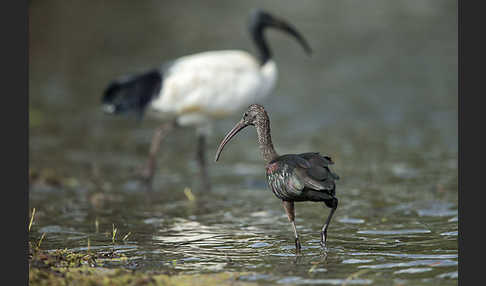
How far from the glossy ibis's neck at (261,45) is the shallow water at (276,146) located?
1.53 meters

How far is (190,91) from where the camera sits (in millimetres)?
11477

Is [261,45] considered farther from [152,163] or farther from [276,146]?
[152,163]

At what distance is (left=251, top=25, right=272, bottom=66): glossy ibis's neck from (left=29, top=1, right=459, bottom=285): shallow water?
1532 mm

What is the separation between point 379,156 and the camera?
12266 mm

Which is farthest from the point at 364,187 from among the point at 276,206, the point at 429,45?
the point at 429,45

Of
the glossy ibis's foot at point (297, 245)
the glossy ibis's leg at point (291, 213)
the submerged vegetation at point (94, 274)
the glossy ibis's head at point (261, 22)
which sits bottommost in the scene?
the submerged vegetation at point (94, 274)

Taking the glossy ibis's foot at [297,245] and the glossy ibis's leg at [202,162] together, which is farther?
the glossy ibis's leg at [202,162]

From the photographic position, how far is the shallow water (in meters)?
6.84

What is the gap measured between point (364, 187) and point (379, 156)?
2.05 meters

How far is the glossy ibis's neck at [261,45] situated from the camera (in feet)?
40.2

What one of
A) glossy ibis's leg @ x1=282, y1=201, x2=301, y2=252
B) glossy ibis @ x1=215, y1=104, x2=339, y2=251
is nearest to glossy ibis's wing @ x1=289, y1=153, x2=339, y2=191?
glossy ibis @ x1=215, y1=104, x2=339, y2=251

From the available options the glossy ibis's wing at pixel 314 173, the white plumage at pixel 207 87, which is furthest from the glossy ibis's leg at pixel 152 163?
the glossy ibis's wing at pixel 314 173

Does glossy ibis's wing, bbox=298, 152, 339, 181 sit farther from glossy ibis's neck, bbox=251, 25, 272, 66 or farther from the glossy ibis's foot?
glossy ibis's neck, bbox=251, 25, 272, 66

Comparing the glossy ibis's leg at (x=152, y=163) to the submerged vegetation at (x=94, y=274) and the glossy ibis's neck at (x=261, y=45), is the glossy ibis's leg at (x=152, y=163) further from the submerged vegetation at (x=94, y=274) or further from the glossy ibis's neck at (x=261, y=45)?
the submerged vegetation at (x=94, y=274)
